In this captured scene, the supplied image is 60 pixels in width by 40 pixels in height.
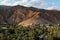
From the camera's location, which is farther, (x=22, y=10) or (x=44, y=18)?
(x=22, y=10)

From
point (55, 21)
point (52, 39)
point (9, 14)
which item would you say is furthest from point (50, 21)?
point (52, 39)

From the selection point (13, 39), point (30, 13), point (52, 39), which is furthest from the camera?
point (30, 13)

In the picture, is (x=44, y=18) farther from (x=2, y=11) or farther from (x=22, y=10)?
(x=2, y=11)

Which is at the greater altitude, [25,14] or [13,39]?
[13,39]

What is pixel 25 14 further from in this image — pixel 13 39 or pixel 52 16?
pixel 13 39

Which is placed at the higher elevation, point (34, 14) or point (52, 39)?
point (52, 39)

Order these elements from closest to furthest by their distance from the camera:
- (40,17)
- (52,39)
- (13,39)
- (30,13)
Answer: (13,39) < (52,39) < (40,17) < (30,13)

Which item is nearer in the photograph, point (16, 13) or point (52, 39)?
point (52, 39)

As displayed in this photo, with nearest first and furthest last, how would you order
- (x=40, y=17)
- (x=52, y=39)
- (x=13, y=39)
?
(x=13, y=39), (x=52, y=39), (x=40, y=17)

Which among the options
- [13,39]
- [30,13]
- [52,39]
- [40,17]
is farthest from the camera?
[30,13]

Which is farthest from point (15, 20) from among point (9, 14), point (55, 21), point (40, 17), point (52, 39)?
point (52, 39)
